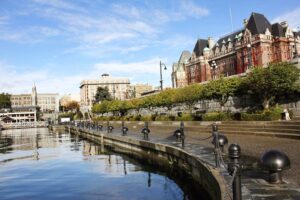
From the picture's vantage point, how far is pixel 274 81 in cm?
2836

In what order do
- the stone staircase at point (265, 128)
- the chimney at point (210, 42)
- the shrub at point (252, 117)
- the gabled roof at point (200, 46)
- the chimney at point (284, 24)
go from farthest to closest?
1. the gabled roof at point (200, 46)
2. the chimney at point (210, 42)
3. the chimney at point (284, 24)
4. the shrub at point (252, 117)
5. the stone staircase at point (265, 128)

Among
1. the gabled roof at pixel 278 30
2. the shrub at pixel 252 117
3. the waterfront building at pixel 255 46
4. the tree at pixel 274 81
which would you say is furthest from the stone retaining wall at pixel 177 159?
the gabled roof at pixel 278 30

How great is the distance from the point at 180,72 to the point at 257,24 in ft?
183

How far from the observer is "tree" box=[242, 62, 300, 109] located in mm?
28062

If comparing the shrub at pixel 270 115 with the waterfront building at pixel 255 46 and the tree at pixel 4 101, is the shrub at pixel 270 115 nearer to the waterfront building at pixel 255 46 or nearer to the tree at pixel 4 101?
the waterfront building at pixel 255 46

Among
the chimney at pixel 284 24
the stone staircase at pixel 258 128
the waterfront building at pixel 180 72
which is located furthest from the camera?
the waterfront building at pixel 180 72

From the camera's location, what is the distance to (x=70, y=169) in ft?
69.2

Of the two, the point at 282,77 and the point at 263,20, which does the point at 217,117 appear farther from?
the point at 263,20

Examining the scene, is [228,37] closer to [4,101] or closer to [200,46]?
[200,46]

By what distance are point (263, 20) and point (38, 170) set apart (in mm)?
80481

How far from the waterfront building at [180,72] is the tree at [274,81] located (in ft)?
333

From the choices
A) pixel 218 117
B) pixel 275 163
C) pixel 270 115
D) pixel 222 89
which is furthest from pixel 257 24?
pixel 275 163

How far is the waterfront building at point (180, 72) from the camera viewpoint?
137 metres

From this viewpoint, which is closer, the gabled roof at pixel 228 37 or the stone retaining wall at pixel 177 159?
the stone retaining wall at pixel 177 159
